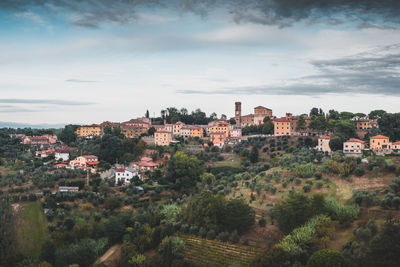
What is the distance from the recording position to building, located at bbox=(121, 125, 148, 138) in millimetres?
72562

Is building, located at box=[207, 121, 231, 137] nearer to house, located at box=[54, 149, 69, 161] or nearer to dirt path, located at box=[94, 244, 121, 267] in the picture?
house, located at box=[54, 149, 69, 161]

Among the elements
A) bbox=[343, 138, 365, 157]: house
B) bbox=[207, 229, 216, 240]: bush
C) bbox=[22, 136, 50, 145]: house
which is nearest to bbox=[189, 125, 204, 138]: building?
bbox=[22, 136, 50, 145]: house

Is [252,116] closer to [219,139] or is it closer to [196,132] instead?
[196,132]

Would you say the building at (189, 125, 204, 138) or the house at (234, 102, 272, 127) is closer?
the building at (189, 125, 204, 138)

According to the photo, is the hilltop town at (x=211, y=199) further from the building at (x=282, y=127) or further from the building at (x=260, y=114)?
the building at (x=260, y=114)

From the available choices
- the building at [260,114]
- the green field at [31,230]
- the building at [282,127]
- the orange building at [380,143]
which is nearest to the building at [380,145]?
the orange building at [380,143]

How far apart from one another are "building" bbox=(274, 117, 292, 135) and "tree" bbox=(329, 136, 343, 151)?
564 inches

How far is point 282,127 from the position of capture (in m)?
62.6

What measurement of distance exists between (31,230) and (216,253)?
19.0 metres

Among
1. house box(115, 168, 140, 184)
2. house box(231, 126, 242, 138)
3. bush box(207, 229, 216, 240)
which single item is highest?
house box(231, 126, 242, 138)

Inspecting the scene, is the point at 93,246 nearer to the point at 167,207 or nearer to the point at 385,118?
the point at 167,207

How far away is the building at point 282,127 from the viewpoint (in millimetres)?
62406

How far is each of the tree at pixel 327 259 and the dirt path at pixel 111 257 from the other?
15870 millimetres

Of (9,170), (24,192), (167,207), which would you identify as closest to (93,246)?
(167,207)
